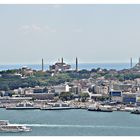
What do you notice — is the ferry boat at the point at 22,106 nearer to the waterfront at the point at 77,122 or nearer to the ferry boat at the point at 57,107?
the ferry boat at the point at 57,107

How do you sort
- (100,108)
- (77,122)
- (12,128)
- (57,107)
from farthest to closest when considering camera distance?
(57,107), (100,108), (77,122), (12,128)

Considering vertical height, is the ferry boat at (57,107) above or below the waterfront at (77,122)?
above

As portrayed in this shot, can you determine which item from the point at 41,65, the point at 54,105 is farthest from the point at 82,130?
the point at 41,65

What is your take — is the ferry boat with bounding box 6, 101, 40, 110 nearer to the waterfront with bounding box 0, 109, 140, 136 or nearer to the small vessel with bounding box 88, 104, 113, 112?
the waterfront with bounding box 0, 109, 140, 136

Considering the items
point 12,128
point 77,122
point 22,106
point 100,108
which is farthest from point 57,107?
point 12,128

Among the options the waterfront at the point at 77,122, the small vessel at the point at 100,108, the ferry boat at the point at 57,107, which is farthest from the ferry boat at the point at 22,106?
the small vessel at the point at 100,108

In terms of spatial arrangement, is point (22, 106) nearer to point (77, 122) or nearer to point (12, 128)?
point (77, 122)

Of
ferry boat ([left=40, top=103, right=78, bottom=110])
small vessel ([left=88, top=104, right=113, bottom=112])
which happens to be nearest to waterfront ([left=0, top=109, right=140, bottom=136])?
small vessel ([left=88, top=104, right=113, bottom=112])

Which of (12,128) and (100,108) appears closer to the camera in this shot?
(12,128)


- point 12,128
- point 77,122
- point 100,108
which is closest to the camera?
point 12,128
